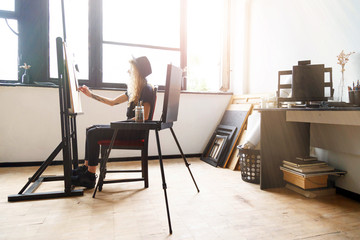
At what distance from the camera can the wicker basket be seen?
2551 millimetres

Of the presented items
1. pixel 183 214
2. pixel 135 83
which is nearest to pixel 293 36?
pixel 135 83

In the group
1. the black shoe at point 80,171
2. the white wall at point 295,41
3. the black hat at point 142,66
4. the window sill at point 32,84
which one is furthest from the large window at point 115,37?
the black shoe at point 80,171

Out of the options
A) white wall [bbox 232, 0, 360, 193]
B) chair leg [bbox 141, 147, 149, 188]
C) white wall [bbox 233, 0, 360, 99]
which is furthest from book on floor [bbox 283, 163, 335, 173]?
chair leg [bbox 141, 147, 149, 188]

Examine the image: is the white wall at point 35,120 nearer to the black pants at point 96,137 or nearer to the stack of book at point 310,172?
the black pants at point 96,137

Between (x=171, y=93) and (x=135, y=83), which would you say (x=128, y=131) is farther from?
(x=171, y=93)

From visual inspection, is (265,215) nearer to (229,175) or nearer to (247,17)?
(229,175)

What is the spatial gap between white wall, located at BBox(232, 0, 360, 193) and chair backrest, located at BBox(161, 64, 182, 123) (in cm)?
160

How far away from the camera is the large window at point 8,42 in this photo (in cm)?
319

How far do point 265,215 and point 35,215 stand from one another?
1647 millimetres

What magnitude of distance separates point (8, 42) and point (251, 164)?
3424mm

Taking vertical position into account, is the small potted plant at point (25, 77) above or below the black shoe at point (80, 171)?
above

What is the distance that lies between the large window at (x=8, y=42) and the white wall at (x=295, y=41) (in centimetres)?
322

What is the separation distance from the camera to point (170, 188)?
2.38m

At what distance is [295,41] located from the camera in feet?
9.41
